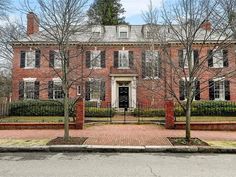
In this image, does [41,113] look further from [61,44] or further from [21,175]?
[21,175]

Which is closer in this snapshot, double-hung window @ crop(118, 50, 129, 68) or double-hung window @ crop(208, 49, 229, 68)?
double-hung window @ crop(208, 49, 229, 68)

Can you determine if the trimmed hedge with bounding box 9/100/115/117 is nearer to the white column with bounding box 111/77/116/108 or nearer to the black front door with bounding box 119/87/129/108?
the white column with bounding box 111/77/116/108

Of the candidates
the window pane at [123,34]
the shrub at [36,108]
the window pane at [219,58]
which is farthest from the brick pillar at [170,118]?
the window pane at [123,34]

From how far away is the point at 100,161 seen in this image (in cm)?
820

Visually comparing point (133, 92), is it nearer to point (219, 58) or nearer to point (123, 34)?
point (123, 34)

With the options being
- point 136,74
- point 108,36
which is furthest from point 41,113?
point 108,36

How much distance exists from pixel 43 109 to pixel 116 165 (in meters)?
14.1

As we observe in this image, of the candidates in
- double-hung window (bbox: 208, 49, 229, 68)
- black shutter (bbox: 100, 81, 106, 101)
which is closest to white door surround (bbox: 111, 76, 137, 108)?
black shutter (bbox: 100, 81, 106, 101)

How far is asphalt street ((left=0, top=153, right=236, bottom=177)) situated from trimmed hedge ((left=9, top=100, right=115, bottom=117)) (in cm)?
1099

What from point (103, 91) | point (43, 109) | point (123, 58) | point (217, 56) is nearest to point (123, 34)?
point (123, 58)

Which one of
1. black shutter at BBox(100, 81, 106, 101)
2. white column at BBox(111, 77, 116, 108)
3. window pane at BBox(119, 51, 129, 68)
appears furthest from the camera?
window pane at BBox(119, 51, 129, 68)

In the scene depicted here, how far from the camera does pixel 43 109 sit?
68.0 ft

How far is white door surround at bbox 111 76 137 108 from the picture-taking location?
2717 cm

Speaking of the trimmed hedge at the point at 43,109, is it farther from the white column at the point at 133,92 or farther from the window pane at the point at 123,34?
the window pane at the point at 123,34
